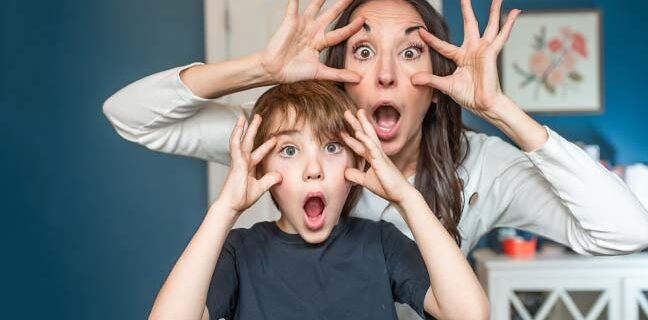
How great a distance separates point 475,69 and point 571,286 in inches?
74.6

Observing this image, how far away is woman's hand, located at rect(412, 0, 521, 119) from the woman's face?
45 millimetres

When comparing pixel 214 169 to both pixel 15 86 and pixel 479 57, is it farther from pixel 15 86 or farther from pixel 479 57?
pixel 479 57

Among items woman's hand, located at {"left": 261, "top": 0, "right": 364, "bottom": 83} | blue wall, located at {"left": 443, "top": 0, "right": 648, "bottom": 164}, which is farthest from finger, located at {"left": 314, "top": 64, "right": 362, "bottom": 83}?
blue wall, located at {"left": 443, "top": 0, "right": 648, "bottom": 164}

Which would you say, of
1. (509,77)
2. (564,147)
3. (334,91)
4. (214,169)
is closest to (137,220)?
(214,169)

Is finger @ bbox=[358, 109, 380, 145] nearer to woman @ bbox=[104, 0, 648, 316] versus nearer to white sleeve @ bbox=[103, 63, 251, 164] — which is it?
woman @ bbox=[104, 0, 648, 316]

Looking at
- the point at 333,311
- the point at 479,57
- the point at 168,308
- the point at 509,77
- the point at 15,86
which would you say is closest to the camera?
the point at 168,308

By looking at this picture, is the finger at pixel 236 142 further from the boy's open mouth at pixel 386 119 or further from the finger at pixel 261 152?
the boy's open mouth at pixel 386 119

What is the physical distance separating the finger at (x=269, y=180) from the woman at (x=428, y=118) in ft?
0.42

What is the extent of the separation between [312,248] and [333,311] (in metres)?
0.12

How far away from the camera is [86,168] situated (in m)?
3.15

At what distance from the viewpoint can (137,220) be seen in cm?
320

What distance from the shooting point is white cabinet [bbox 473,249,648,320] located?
3.06 meters

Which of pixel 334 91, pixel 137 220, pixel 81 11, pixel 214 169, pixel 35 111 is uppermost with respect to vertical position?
pixel 81 11

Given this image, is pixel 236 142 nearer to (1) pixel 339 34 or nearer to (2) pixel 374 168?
(2) pixel 374 168
